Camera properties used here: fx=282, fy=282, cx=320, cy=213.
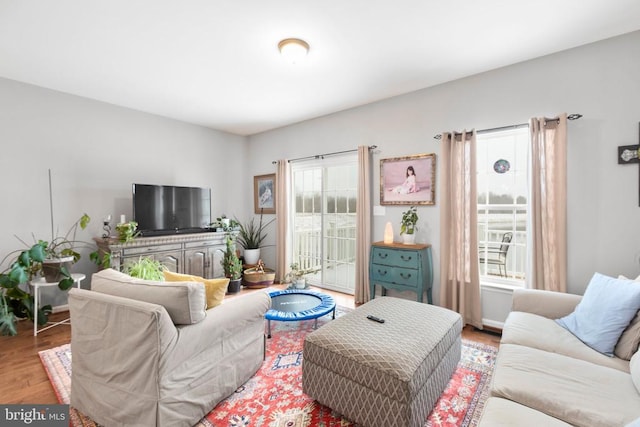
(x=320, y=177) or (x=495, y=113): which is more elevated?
(x=495, y=113)

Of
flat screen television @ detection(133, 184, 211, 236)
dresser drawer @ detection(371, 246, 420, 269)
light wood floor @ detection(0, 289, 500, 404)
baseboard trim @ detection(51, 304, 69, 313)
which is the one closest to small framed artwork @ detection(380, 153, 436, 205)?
dresser drawer @ detection(371, 246, 420, 269)

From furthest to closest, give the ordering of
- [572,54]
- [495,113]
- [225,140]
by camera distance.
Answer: [225,140]
[495,113]
[572,54]

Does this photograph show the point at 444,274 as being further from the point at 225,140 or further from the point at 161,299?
the point at 225,140

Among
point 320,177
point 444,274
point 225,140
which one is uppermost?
point 225,140

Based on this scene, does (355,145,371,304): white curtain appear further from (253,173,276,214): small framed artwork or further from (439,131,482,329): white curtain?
(253,173,276,214): small framed artwork

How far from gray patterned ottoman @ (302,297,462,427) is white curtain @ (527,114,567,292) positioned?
1263 mm

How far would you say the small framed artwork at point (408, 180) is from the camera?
11.1 feet

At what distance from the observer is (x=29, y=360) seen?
7.84 feet

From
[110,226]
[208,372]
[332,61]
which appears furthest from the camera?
[110,226]

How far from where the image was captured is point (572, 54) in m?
2.55

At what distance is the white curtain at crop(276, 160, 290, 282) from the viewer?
15.9 ft

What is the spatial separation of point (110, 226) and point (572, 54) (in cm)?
559

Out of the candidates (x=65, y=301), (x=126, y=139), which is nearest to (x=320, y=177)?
(x=126, y=139)

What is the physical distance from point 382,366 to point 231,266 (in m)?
3.44
